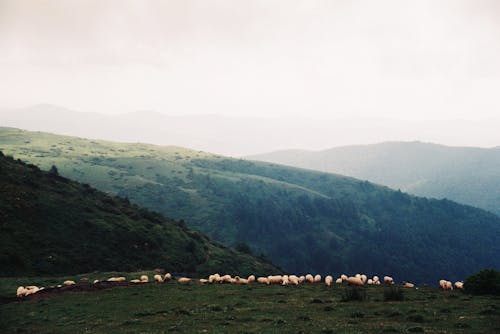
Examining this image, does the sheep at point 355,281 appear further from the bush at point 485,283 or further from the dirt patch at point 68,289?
the dirt patch at point 68,289

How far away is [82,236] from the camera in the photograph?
75.9 meters

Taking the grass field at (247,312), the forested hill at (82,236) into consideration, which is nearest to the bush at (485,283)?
the grass field at (247,312)

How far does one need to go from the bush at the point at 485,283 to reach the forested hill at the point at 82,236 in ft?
176

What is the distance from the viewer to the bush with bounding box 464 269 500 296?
29.0 metres

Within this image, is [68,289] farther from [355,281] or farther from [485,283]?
[485,283]

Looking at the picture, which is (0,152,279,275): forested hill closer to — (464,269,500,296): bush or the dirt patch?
the dirt patch

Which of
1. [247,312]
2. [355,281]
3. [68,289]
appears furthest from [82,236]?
[247,312]

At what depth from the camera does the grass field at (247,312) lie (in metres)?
20.1

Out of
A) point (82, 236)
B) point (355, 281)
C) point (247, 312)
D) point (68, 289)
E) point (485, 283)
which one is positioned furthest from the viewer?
point (82, 236)

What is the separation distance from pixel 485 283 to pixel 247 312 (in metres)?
17.7

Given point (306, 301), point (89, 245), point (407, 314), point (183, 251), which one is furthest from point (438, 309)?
point (183, 251)

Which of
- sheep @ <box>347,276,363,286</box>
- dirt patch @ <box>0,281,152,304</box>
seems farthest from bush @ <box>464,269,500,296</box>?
dirt patch @ <box>0,281,152,304</box>

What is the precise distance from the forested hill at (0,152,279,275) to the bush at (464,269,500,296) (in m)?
53.6

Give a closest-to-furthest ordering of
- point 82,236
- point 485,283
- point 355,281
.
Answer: point 485,283 < point 355,281 < point 82,236
